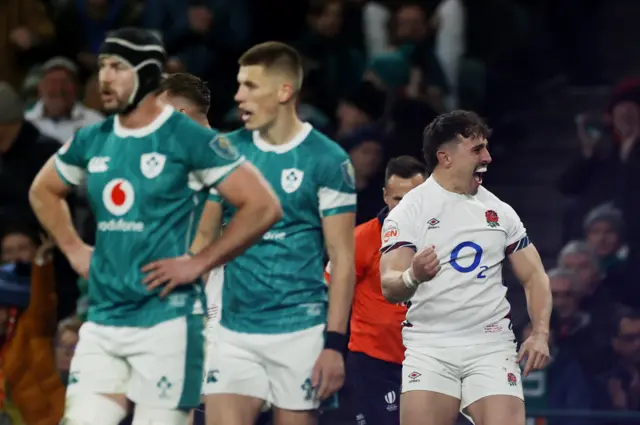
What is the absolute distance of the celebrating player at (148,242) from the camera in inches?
231

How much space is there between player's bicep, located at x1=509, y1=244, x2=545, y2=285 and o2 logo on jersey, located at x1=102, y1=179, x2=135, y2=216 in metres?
2.09

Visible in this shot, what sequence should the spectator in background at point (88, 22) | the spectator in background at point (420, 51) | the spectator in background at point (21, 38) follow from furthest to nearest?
the spectator in background at point (88, 22)
the spectator in background at point (21, 38)
the spectator in background at point (420, 51)

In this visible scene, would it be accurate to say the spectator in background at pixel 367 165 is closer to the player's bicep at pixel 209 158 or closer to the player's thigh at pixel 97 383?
the player's bicep at pixel 209 158

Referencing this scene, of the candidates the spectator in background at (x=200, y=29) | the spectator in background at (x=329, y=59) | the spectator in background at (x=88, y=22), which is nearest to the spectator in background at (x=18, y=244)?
the spectator in background at (x=200, y=29)

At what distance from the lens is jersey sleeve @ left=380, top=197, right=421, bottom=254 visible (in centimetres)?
712

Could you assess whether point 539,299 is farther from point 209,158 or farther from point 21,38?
point 21,38

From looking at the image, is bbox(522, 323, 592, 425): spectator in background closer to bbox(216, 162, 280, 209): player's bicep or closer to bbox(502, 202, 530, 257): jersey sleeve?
bbox(502, 202, 530, 257): jersey sleeve

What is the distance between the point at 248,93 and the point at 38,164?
4.60m

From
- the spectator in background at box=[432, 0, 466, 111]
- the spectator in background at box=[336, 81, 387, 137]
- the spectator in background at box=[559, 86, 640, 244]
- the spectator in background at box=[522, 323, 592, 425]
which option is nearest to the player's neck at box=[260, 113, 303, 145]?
the spectator in background at box=[522, 323, 592, 425]

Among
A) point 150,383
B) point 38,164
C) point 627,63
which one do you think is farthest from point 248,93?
point 627,63

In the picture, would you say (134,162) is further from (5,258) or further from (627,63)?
(627,63)

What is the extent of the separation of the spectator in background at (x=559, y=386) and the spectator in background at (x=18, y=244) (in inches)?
126

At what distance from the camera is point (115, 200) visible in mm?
5926

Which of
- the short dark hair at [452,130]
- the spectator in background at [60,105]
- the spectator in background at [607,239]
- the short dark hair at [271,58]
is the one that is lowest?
the short dark hair at [452,130]
